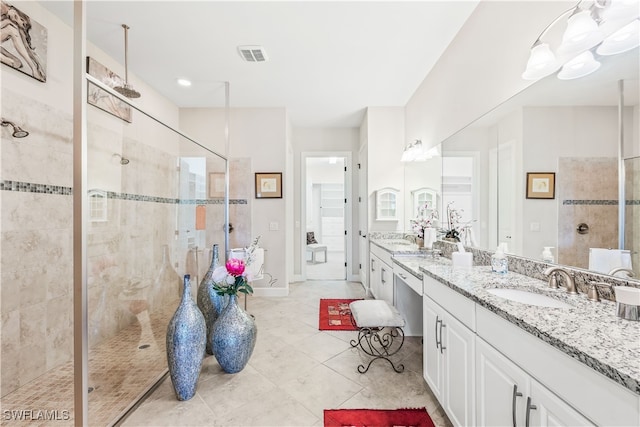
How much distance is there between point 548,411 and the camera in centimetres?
82

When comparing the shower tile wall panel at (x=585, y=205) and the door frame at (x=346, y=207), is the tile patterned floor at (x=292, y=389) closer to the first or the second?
the shower tile wall panel at (x=585, y=205)

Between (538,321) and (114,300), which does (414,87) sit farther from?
(114,300)

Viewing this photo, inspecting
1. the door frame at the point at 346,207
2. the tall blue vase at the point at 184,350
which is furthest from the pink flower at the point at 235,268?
the door frame at the point at 346,207

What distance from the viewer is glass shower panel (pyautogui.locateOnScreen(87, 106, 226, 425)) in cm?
171

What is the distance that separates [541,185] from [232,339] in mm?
2202

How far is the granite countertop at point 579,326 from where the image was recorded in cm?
64

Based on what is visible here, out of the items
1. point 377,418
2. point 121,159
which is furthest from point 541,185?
point 121,159

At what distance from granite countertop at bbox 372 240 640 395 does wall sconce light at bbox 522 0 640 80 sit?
105cm

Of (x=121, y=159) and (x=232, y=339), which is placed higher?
(x=121, y=159)

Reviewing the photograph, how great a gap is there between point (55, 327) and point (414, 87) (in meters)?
4.22

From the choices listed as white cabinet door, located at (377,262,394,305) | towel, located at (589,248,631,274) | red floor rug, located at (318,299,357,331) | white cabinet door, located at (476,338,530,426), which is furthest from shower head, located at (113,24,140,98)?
towel, located at (589,248,631,274)

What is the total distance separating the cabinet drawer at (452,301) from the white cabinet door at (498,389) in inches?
4.2

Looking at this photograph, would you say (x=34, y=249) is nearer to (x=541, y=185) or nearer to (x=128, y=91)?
(x=128, y=91)

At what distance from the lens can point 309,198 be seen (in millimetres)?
8148
